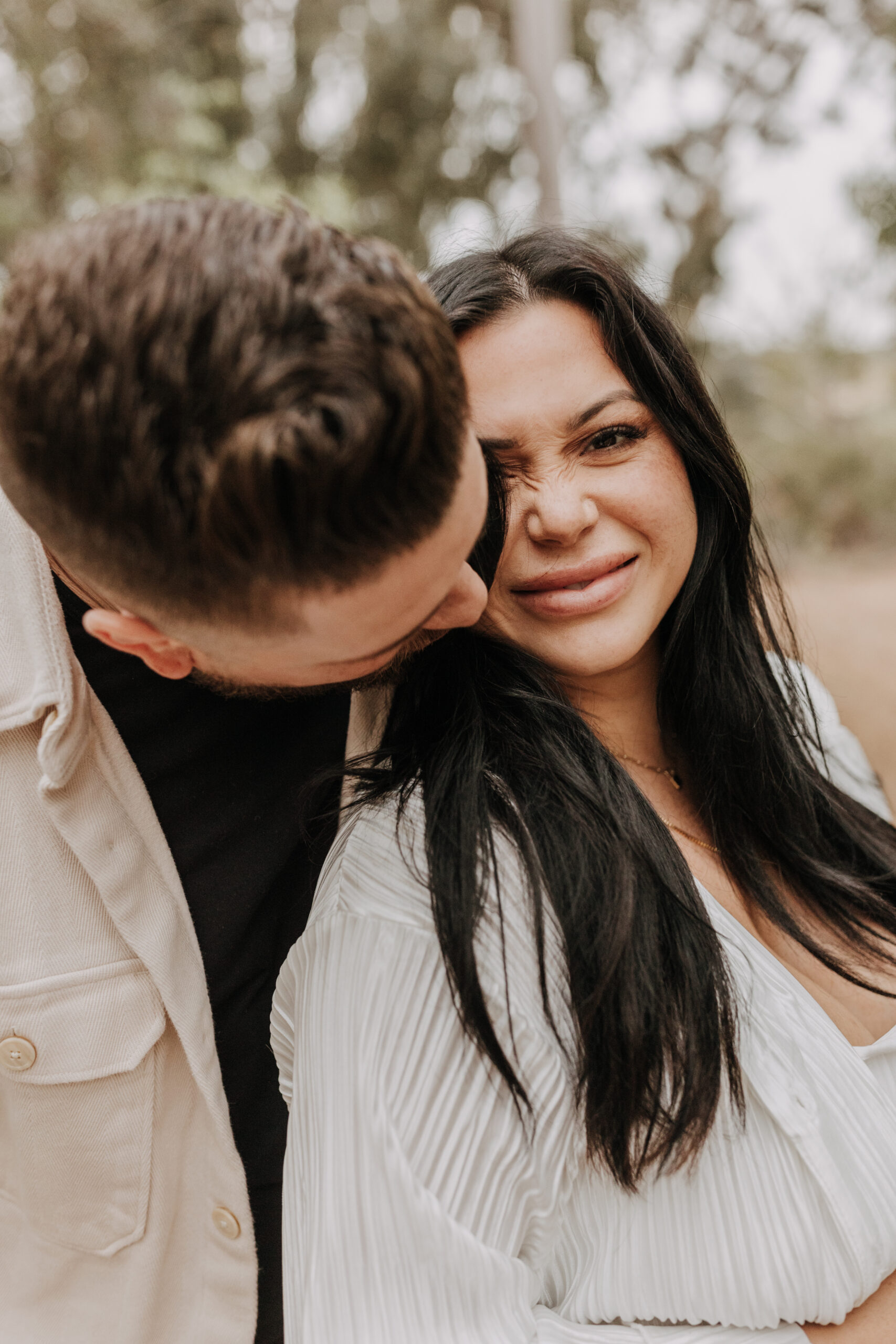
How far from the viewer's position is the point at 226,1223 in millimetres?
1624

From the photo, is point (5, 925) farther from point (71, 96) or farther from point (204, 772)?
point (71, 96)

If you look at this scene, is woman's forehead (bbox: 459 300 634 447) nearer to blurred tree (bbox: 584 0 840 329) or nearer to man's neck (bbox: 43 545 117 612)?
man's neck (bbox: 43 545 117 612)

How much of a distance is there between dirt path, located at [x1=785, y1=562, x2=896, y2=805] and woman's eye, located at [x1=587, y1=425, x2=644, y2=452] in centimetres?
279

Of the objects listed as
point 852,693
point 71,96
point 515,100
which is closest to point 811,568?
point 852,693

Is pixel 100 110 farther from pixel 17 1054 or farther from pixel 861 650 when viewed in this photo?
pixel 17 1054

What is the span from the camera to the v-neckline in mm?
1452

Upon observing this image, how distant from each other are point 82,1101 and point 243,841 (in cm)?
46

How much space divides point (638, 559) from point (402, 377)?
2.33 ft

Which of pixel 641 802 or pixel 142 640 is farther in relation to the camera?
pixel 641 802

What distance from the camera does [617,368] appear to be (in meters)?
1.63

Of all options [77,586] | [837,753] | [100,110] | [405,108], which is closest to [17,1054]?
[77,586]

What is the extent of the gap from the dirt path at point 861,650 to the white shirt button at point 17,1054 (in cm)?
346

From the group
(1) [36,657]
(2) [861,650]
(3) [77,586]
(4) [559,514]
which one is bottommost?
(1) [36,657]

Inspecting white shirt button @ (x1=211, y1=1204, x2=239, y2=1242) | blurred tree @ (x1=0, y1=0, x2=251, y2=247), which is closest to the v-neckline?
white shirt button @ (x1=211, y1=1204, x2=239, y2=1242)
